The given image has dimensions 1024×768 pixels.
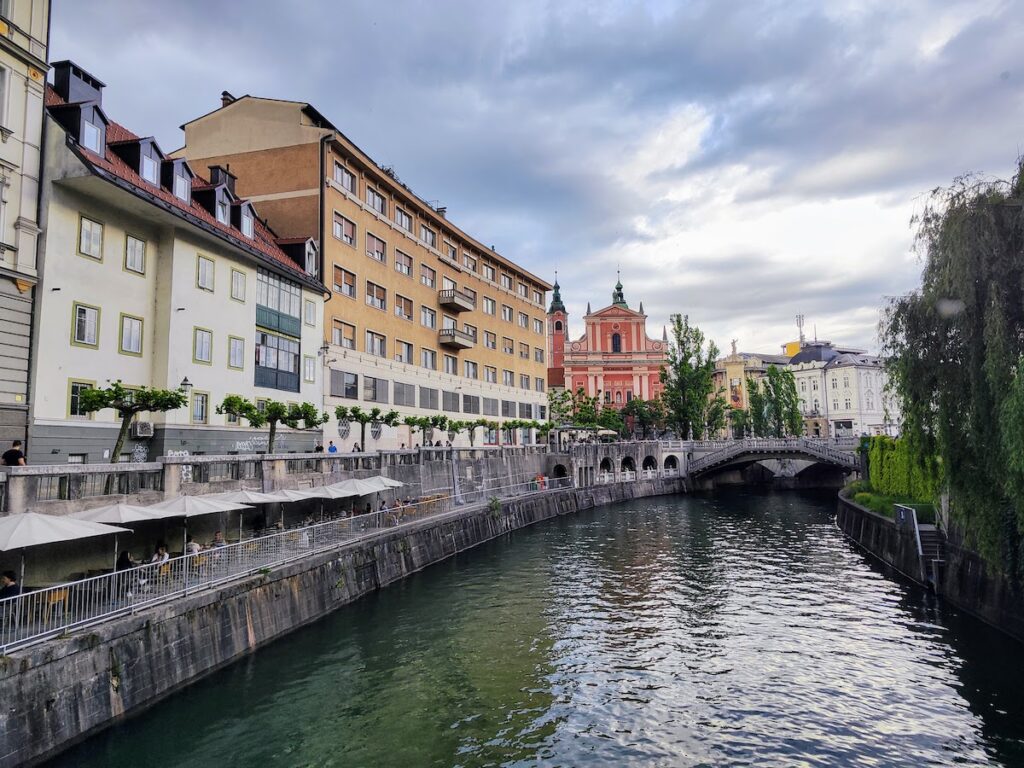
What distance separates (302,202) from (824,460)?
51137mm

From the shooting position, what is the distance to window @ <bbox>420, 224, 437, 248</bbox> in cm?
5434

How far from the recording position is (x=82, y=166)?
23.5 metres

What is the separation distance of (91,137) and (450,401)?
112 feet

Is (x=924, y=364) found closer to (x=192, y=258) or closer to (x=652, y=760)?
(x=652, y=760)

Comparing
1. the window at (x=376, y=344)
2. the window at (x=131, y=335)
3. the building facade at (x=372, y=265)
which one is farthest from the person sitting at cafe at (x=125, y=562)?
the window at (x=376, y=344)

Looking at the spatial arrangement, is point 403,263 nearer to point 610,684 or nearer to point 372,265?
point 372,265

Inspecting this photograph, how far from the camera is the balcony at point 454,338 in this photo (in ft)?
181

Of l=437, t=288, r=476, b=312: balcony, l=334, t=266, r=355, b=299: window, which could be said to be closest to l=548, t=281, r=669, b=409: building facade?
l=437, t=288, r=476, b=312: balcony

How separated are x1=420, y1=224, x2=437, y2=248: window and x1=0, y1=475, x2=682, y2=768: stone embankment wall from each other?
3204 centimetres

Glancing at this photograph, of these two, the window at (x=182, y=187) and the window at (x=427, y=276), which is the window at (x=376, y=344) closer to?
the window at (x=427, y=276)

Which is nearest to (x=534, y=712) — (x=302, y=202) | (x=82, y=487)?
(x=82, y=487)

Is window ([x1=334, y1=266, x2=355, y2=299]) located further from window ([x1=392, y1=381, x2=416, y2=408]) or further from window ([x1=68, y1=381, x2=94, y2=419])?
window ([x1=68, y1=381, x2=94, y2=419])

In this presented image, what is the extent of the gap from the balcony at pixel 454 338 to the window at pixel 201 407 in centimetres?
2630

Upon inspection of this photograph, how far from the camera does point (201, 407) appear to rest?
98.9ft
